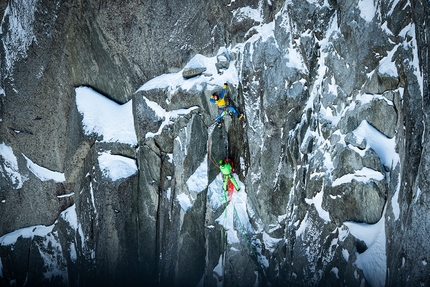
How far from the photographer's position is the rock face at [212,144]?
870cm

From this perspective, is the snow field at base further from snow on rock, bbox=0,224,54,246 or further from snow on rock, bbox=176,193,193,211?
snow on rock, bbox=176,193,193,211

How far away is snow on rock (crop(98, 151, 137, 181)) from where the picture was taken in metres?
11.8

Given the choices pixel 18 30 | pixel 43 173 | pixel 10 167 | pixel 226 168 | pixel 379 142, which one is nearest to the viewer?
pixel 379 142

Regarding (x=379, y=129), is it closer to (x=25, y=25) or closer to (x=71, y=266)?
(x=71, y=266)

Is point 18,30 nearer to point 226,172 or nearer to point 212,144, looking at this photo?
point 212,144

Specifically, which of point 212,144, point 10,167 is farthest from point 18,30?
point 212,144

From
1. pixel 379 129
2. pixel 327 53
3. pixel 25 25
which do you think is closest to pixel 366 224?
pixel 379 129

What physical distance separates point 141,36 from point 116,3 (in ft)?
4.40

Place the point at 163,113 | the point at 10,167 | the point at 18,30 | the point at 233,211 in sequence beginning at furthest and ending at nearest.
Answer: the point at 10,167, the point at 18,30, the point at 163,113, the point at 233,211

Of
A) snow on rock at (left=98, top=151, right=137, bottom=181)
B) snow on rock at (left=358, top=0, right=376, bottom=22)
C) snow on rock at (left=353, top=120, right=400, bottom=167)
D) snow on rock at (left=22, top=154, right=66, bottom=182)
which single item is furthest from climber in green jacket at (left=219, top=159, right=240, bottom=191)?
snow on rock at (left=22, top=154, right=66, bottom=182)

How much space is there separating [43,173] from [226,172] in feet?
23.0

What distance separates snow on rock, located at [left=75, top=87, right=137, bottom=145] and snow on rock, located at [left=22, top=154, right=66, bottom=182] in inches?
93.5

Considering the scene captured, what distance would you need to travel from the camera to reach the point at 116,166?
11930 millimetres

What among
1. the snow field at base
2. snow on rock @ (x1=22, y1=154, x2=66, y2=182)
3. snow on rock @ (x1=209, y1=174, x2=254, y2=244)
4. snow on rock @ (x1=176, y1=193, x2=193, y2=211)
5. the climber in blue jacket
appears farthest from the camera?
snow on rock @ (x1=22, y1=154, x2=66, y2=182)
